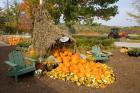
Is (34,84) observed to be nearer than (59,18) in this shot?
Yes

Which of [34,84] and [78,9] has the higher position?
[78,9]

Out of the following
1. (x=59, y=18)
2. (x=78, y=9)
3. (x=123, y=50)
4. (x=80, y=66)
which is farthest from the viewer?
(x=59, y=18)

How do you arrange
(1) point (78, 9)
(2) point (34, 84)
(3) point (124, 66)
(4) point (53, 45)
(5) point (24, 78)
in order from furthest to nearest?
(1) point (78, 9), (3) point (124, 66), (4) point (53, 45), (5) point (24, 78), (2) point (34, 84)

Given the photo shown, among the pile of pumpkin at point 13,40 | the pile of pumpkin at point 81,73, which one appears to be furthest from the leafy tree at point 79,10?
the pile of pumpkin at point 81,73

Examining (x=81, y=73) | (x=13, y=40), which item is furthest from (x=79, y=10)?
(x=81, y=73)

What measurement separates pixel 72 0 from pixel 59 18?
205cm

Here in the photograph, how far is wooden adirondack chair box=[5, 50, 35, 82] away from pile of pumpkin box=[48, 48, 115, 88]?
3.04ft

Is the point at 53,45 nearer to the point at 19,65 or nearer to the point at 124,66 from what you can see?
the point at 19,65

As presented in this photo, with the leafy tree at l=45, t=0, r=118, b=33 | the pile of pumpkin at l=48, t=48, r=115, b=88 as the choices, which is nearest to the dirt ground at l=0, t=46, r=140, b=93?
the pile of pumpkin at l=48, t=48, r=115, b=88

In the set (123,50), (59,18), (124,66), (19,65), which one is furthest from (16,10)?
(19,65)

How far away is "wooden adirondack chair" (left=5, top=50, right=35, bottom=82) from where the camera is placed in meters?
9.45

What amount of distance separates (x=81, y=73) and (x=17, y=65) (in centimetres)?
240


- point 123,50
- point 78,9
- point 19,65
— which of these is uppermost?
point 78,9

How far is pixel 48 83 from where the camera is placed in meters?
9.74
